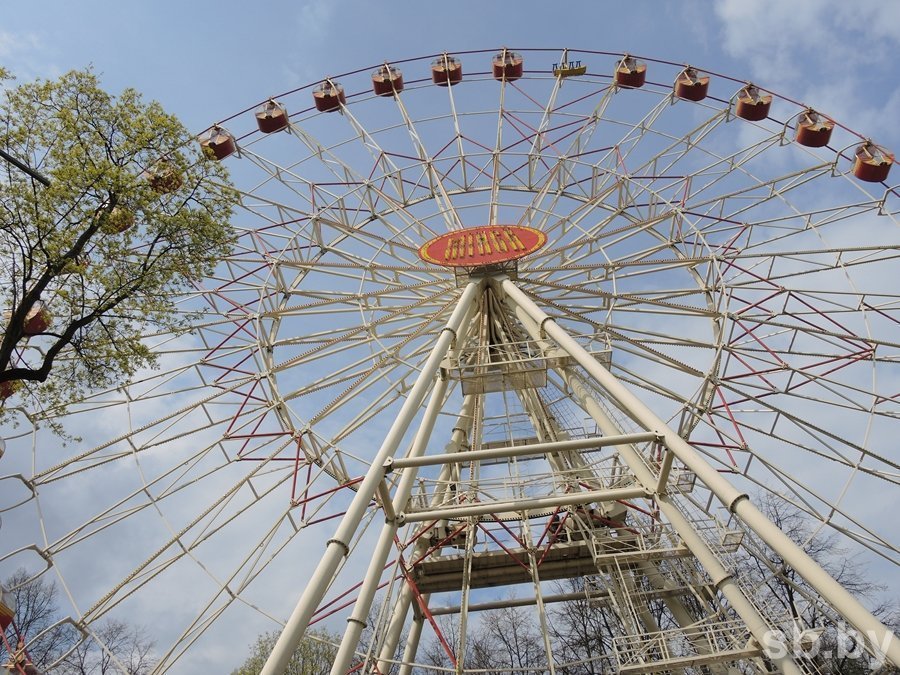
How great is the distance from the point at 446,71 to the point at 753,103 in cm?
932

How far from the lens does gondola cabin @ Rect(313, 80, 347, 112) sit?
20828 mm

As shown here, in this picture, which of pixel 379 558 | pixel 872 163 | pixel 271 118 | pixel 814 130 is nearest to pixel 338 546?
pixel 379 558

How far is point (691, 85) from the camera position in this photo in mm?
19281

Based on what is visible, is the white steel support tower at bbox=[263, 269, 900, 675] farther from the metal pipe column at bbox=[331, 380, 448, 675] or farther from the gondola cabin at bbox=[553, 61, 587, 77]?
the gondola cabin at bbox=[553, 61, 587, 77]

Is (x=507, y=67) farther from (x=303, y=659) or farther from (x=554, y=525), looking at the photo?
(x=303, y=659)

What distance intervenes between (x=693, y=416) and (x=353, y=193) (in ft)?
35.2

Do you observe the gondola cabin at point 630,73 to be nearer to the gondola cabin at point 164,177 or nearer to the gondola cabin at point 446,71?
the gondola cabin at point 446,71

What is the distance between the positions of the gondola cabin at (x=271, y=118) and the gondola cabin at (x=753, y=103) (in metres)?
13.2

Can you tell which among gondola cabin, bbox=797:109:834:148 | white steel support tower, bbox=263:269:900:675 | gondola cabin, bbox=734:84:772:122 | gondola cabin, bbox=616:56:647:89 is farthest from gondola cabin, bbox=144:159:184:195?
gondola cabin, bbox=797:109:834:148

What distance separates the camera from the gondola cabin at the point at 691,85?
19328mm

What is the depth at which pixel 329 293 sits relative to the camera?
16750 millimetres

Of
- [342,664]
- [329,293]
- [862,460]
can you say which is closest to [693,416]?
[862,460]

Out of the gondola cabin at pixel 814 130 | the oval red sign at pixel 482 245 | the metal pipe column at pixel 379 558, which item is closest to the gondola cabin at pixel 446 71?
the oval red sign at pixel 482 245

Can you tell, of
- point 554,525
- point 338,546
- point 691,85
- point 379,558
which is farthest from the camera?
point 691,85
